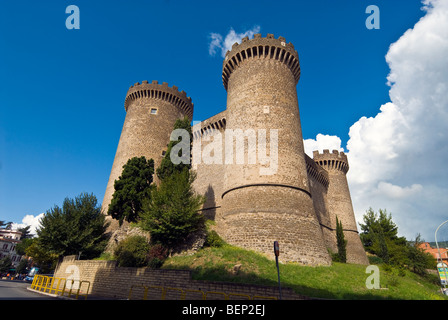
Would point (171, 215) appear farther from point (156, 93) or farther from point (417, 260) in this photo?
point (417, 260)

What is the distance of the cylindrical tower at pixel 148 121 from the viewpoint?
29.3 m

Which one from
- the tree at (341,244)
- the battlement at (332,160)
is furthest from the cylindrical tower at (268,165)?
the battlement at (332,160)

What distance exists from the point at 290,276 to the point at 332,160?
24.8m

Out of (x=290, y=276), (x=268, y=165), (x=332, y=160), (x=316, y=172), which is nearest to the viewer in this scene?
(x=290, y=276)

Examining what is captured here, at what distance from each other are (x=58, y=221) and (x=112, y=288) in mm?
9911

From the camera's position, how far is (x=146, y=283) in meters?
12.6

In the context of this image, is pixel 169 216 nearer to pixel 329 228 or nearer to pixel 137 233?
pixel 137 233

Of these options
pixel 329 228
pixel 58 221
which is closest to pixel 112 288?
pixel 58 221

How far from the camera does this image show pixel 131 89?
3325cm

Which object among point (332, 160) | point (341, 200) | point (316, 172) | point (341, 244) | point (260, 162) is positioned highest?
point (332, 160)

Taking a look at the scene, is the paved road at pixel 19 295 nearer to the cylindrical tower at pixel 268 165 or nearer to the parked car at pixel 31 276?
the cylindrical tower at pixel 268 165

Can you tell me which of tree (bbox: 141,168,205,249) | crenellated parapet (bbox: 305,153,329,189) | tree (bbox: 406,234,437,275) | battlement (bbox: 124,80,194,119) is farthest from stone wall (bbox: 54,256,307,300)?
tree (bbox: 406,234,437,275)

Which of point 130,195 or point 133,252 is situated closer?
point 133,252

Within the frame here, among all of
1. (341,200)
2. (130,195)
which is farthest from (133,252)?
(341,200)
